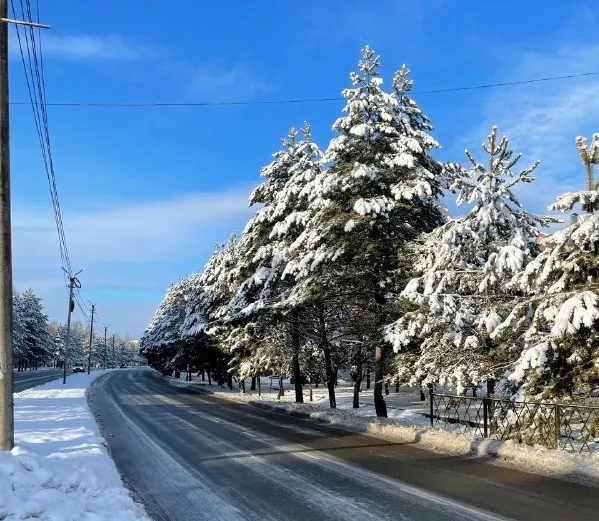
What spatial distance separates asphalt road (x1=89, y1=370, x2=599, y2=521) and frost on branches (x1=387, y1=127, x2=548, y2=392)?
2.89 m

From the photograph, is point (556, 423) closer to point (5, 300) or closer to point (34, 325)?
point (5, 300)

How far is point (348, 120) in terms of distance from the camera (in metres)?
19.9

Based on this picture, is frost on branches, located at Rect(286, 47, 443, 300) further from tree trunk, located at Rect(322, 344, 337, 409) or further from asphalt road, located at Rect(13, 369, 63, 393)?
asphalt road, located at Rect(13, 369, 63, 393)

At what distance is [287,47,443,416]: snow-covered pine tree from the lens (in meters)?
18.5

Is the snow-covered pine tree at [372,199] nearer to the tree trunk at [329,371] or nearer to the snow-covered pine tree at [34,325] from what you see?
the tree trunk at [329,371]

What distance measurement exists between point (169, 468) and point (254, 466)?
5.41 feet

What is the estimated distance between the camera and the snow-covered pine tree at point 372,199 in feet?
60.7

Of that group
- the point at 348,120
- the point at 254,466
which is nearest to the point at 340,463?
the point at 254,466

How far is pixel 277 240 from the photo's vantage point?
24406 millimetres

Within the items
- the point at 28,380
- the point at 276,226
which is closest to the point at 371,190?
the point at 276,226

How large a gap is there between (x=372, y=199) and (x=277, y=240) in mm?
7450

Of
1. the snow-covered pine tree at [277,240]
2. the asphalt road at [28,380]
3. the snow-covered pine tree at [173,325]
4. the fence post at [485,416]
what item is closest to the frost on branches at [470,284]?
the fence post at [485,416]

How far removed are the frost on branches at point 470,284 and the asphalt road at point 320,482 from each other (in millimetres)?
2886

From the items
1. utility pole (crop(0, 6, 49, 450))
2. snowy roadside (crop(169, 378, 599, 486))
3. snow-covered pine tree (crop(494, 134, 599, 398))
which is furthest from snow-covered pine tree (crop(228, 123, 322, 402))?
utility pole (crop(0, 6, 49, 450))
